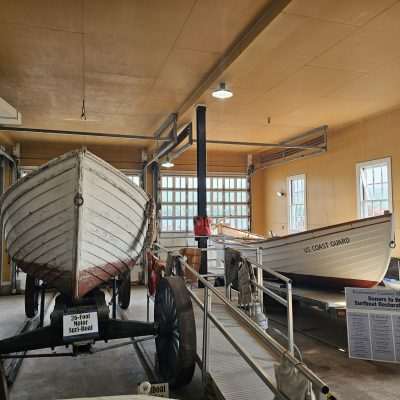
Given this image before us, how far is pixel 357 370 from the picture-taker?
12.1 ft

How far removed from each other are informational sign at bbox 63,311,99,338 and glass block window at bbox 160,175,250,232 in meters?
7.19

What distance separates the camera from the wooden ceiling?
11.0 ft

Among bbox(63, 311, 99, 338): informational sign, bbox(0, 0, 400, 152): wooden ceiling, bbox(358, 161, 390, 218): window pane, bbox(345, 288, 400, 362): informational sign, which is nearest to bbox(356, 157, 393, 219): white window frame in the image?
bbox(358, 161, 390, 218): window pane

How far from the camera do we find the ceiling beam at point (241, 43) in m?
3.26

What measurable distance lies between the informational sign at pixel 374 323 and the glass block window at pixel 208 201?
6774 millimetres

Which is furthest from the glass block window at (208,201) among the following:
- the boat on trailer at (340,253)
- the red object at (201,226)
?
the boat on trailer at (340,253)

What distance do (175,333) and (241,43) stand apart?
3.00m

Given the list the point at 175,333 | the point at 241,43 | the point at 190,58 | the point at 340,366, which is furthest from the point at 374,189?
the point at 175,333

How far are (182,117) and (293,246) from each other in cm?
310

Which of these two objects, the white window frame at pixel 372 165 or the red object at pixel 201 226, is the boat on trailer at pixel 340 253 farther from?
the white window frame at pixel 372 165

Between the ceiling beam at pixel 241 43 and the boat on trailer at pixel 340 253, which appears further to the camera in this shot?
the boat on trailer at pixel 340 253

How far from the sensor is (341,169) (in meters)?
7.73

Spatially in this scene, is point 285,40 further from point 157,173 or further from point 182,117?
point 157,173

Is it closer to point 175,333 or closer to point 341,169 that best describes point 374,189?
point 341,169
